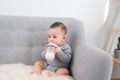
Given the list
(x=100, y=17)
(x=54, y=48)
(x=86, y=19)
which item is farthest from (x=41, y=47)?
(x=100, y=17)

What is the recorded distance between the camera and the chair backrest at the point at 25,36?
1485mm

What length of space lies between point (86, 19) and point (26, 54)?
0.72 meters

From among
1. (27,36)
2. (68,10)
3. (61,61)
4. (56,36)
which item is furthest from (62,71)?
(68,10)

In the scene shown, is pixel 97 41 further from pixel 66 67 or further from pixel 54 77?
pixel 54 77

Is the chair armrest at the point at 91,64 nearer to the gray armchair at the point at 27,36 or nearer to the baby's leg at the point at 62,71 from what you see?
the baby's leg at the point at 62,71

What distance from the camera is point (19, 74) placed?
1.26m

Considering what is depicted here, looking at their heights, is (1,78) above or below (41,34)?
below

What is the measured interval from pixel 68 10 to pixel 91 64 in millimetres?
886

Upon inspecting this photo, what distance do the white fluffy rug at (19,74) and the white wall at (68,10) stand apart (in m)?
0.55

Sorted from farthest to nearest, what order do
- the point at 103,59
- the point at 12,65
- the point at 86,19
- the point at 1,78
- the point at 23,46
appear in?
the point at 86,19 → the point at 23,46 → the point at 12,65 → the point at 1,78 → the point at 103,59

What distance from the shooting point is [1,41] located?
4.86 feet

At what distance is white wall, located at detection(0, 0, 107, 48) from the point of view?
1.72m

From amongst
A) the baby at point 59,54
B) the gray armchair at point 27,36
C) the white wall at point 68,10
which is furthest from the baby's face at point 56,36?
the white wall at point 68,10

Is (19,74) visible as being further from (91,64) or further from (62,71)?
(91,64)
